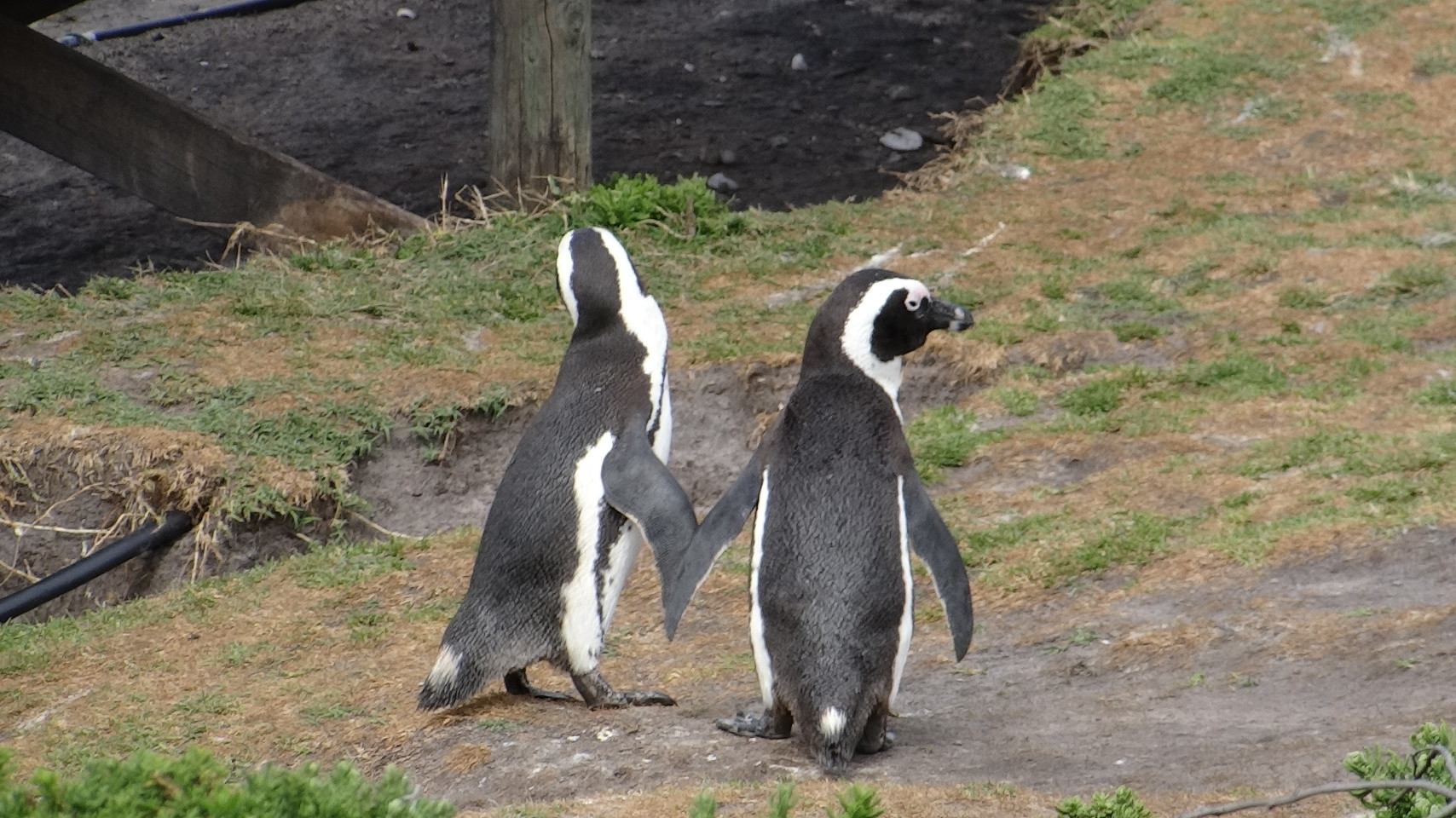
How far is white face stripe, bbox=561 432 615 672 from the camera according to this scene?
357 cm

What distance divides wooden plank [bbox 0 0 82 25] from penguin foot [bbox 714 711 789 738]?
16.4 feet

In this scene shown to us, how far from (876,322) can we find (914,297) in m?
0.09

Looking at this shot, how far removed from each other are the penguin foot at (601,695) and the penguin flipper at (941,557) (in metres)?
0.74

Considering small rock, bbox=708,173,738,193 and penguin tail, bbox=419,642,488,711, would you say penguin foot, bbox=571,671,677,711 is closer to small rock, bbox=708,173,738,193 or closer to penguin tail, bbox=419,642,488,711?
penguin tail, bbox=419,642,488,711

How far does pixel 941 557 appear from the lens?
3.25 meters

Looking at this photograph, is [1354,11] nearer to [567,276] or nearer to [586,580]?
[567,276]

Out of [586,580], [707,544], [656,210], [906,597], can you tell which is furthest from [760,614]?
[656,210]

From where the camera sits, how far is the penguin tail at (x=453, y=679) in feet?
11.7

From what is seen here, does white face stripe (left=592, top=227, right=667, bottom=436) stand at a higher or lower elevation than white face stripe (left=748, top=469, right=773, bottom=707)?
higher

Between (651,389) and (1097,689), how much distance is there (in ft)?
3.82

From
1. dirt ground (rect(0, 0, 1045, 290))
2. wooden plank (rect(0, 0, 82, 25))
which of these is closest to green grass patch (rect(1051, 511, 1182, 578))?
dirt ground (rect(0, 0, 1045, 290))

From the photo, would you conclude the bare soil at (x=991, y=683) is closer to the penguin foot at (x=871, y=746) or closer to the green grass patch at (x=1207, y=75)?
the penguin foot at (x=871, y=746)

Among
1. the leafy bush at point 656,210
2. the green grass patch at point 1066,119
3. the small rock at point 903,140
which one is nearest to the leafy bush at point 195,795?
the leafy bush at point 656,210

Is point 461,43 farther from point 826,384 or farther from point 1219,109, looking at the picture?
point 826,384
